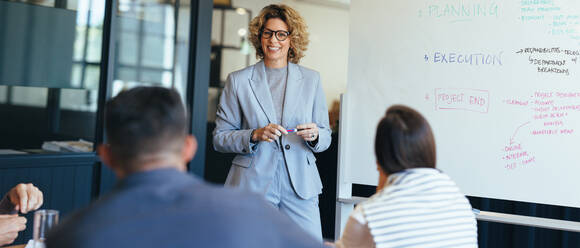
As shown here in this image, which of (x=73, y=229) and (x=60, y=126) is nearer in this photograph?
(x=73, y=229)

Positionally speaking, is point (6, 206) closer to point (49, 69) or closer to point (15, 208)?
point (15, 208)

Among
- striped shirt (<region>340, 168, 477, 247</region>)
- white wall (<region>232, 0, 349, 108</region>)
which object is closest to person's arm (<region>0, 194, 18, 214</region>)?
striped shirt (<region>340, 168, 477, 247</region>)

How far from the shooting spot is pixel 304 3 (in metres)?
5.88

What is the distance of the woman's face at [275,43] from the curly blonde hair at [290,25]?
0.03 metres

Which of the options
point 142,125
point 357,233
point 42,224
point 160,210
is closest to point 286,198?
point 357,233

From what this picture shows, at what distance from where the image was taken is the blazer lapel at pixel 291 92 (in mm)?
2678

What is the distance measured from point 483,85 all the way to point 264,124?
1.09m

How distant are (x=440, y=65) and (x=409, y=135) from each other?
154 cm

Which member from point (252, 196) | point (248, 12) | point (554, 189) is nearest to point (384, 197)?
point (252, 196)

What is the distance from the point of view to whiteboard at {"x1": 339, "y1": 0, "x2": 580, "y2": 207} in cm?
260

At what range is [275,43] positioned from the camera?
→ 269 centimetres

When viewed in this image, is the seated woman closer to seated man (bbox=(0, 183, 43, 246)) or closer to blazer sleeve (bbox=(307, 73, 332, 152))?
seated man (bbox=(0, 183, 43, 246))

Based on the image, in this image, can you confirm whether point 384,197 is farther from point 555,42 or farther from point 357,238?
point 555,42

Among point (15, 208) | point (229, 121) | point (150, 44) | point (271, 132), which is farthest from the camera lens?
point (150, 44)
